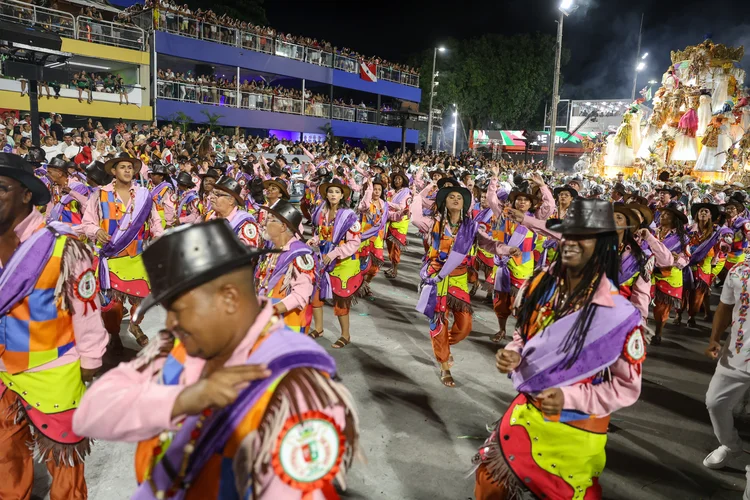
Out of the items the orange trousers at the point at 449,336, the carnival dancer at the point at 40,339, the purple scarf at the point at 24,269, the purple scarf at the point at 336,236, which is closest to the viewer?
the purple scarf at the point at 24,269

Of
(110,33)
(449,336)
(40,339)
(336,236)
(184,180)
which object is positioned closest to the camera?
(40,339)

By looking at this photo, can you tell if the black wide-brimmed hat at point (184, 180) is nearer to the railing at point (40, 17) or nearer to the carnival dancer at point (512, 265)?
the carnival dancer at point (512, 265)

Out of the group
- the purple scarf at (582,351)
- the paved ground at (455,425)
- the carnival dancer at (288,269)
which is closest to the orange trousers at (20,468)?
the paved ground at (455,425)

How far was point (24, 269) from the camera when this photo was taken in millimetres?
2742

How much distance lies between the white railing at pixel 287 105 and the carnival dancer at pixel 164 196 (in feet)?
72.6

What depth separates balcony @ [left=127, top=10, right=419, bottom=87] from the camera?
2570cm

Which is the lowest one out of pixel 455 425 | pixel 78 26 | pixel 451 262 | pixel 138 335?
pixel 455 425

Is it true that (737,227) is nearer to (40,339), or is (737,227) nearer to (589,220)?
(589,220)

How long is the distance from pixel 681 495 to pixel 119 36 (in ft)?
87.8

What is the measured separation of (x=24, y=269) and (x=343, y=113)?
33818mm

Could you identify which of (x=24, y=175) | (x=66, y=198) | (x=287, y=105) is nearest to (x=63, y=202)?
(x=66, y=198)

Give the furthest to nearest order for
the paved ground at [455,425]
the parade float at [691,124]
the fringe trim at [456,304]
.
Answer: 1. the parade float at [691,124]
2. the fringe trim at [456,304]
3. the paved ground at [455,425]

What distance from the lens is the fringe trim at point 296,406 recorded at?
1.43m

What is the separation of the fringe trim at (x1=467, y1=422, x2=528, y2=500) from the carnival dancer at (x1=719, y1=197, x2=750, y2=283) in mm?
6892
